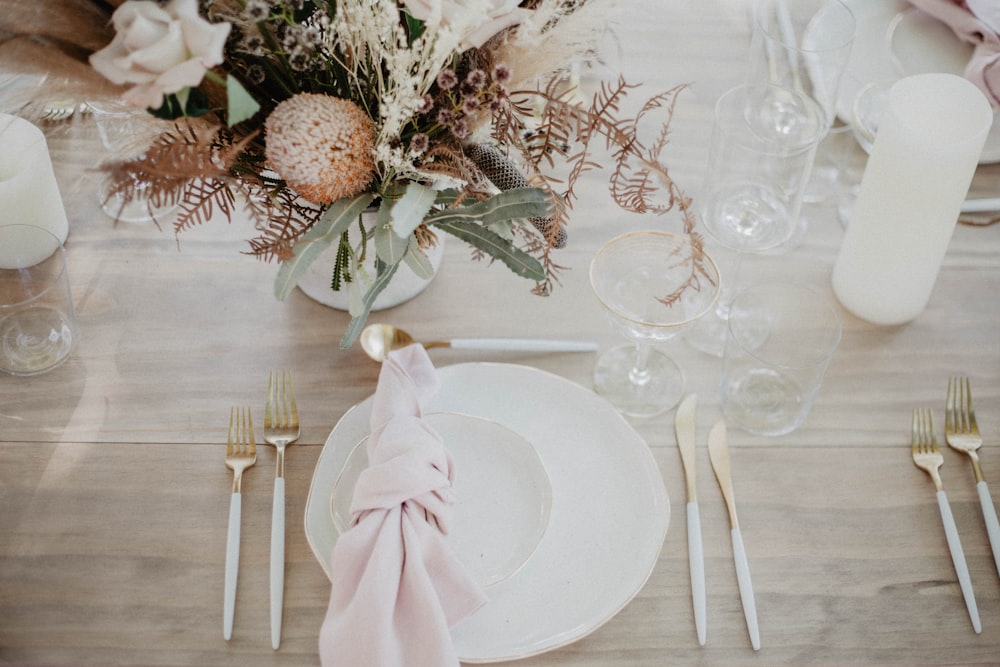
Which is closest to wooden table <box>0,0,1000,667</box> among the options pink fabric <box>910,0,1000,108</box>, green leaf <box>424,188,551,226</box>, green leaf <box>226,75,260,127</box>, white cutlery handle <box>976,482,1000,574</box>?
white cutlery handle <box>976,482,1000,574</box>

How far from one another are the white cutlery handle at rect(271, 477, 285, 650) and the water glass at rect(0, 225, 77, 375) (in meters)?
0.32

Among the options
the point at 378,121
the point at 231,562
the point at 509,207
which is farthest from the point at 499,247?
the point at 231,562

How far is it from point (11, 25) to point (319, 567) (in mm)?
528

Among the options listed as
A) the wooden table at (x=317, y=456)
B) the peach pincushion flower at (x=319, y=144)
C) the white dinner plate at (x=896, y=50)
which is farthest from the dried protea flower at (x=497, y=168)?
the white dinner plate at (x=896, y=50)

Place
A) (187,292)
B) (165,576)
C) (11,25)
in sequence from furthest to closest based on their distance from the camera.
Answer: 1. (187,292)
2. (165,576)
3. (11,25)

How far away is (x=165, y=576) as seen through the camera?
0.90 meters

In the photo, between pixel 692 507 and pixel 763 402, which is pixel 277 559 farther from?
pixel 763 402

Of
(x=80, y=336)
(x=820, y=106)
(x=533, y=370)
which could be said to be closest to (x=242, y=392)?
(x=80, y=336)

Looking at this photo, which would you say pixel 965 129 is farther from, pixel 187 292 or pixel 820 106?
pixel 187 292

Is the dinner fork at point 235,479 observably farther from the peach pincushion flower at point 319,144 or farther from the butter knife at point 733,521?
the butter knife at point 733,521

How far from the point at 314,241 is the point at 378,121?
12cm

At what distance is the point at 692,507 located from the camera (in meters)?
0.93

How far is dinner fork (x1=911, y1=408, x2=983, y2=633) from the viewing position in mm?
886

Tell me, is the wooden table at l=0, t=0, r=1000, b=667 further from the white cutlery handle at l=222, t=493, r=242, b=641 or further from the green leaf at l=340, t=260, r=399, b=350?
the green leaf at l=340, t=260, r=399, b=350
